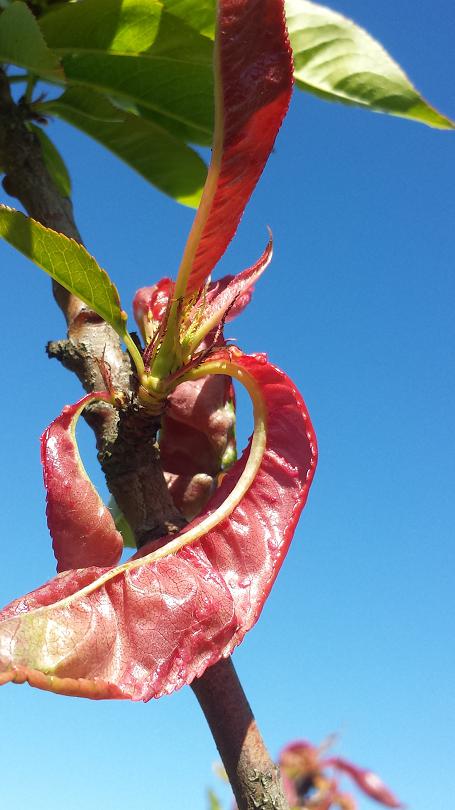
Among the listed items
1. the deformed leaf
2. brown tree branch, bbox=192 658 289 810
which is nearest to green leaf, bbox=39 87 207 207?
the deformed leaf

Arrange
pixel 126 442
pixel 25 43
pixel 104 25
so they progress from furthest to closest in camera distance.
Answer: pixel 104 25 < pixel 25 43 < pixel 126 442

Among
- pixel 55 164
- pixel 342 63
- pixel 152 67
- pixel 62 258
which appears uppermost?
pixel 55 164

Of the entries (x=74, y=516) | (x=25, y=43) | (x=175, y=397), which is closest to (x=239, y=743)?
(x=74, y=516)

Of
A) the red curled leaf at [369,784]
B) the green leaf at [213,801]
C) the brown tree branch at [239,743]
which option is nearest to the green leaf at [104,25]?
the brown tree branch at [239,743]

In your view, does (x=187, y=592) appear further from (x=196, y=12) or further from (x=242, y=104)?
(x=196, y=12)

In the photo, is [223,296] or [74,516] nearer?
[74,516]

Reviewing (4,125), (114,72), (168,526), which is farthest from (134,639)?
(114,72)

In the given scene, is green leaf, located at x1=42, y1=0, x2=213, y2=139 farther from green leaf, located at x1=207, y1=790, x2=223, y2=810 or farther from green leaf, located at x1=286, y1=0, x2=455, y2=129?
green leaf, located at x1=207, y1=790, x2=223, y2=810

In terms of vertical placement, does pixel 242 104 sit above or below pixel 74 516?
above

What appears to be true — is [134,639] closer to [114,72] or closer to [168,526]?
[168,526]
